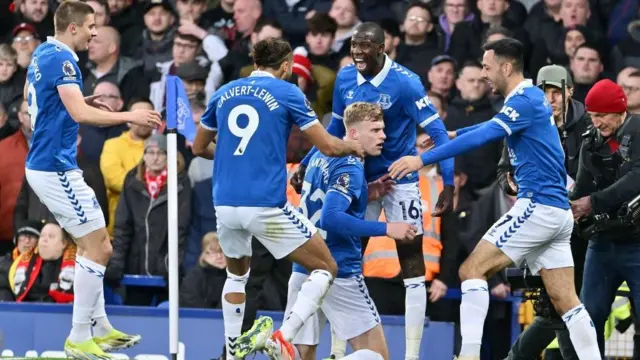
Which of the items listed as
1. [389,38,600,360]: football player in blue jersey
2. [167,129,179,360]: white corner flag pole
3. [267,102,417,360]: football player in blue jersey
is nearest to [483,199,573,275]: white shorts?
[389,38,600,360]: football player in blue jersey

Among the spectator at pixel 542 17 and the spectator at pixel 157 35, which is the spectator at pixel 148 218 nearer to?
the spectator at pixel 157 35

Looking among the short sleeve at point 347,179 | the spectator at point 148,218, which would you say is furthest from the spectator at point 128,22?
the short sleeve at point 347,179

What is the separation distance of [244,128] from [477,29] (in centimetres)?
588

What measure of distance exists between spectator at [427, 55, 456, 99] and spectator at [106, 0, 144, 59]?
12.1 feet

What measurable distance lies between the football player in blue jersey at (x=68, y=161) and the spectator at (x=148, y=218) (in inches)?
138

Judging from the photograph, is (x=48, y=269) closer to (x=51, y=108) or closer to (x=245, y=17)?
(x=245, y=17)

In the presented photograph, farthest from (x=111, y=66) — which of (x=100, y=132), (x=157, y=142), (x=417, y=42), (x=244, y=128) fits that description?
(x=244, y=128)

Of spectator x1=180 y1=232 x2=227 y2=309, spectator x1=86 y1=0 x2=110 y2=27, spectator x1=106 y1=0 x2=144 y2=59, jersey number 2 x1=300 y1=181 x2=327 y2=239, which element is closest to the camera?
jersey number 2 x1=300 y1=181 x2=327 y2=239

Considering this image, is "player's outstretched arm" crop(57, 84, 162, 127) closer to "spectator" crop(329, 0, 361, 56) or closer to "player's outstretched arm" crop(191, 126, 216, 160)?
"player's outstretched arm" crop(191, 126, 216, 160)

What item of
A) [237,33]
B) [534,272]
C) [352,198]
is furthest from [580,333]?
[237,33]

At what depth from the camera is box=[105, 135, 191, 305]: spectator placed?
14812 millimetres

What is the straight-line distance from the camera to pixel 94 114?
35.2ft

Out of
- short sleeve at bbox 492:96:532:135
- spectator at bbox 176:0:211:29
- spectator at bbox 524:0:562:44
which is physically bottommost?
short sleeve at bbox 492:96:532:135

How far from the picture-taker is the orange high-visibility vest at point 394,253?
1372 centimetres
